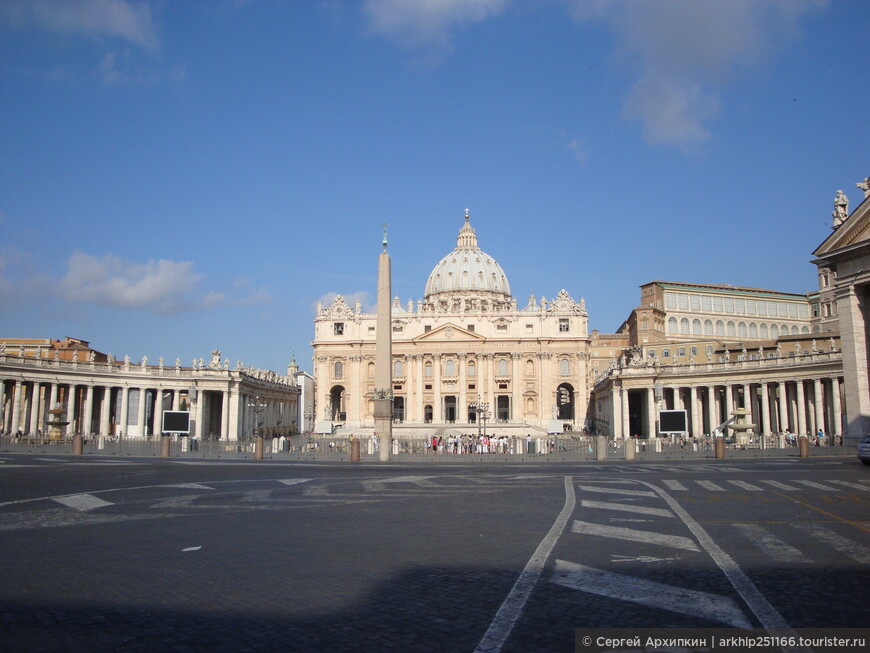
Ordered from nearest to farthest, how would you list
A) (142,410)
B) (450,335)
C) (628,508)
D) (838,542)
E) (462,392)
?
(838,542)
(628,508)
(142,410)
(462,392)
(450,335)

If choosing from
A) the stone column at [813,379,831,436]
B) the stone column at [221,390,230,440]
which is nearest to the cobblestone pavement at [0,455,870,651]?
the stone column at [813,379,831,436]

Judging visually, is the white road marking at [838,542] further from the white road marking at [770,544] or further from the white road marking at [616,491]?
the white road marking at [616,491]

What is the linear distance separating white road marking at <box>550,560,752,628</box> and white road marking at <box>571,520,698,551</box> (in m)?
2.09

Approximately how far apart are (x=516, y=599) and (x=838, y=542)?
18.3ft

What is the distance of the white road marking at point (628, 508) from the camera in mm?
13281

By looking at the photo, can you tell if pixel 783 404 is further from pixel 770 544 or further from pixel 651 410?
pixel 770 544

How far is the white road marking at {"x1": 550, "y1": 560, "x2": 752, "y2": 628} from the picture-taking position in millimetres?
6418

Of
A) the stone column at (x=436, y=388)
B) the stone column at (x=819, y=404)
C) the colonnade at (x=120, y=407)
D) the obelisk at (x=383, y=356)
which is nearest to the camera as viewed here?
the obelisk at (x=383, y=356)

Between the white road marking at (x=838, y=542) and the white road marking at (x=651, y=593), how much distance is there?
9.67ft

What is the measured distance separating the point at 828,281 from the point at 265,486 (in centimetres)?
7677

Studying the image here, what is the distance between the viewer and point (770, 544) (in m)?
9.98

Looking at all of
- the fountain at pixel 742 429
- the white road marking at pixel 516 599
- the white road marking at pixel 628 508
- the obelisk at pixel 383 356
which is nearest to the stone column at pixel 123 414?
the obelisk at pixel 383 356

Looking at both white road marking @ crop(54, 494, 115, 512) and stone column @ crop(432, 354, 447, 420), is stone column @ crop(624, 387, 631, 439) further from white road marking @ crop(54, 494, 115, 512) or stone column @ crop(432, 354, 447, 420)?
white road marking @ crop(54, 494, 115, 512)

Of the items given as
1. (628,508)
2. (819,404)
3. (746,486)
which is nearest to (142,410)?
(819,404)
